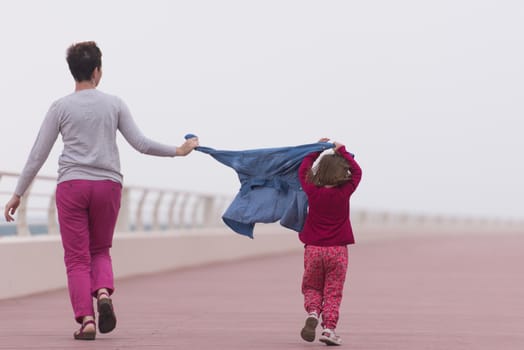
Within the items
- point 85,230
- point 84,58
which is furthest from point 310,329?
point 84,58

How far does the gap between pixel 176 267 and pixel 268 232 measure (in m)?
8.74

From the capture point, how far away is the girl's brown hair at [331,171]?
8992 millimetres

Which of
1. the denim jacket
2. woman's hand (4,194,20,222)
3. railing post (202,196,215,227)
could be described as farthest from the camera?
railing post (202,196,215,227)

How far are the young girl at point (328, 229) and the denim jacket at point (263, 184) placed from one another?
0.57m

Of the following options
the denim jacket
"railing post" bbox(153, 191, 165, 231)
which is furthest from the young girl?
"railing post" bbox(153, 191, 165, 231)

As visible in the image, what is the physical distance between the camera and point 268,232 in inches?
1168

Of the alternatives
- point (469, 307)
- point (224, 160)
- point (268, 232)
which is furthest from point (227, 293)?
point (268, 232)

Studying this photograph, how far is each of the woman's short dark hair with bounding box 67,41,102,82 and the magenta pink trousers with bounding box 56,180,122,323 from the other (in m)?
0.74

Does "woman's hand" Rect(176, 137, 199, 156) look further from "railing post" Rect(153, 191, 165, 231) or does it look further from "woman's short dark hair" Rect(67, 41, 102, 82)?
"railing post" Rect(153, 191, 165, 231)

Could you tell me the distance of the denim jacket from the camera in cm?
980

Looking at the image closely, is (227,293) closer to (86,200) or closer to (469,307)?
(469,307)

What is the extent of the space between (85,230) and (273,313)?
11.3ft

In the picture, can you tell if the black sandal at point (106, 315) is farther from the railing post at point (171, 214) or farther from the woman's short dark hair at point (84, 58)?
the railing post at point (171, 214)

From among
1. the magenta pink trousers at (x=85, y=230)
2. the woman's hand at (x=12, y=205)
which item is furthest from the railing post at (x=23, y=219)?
the magenta pink trousers at (x=85, y=230)
